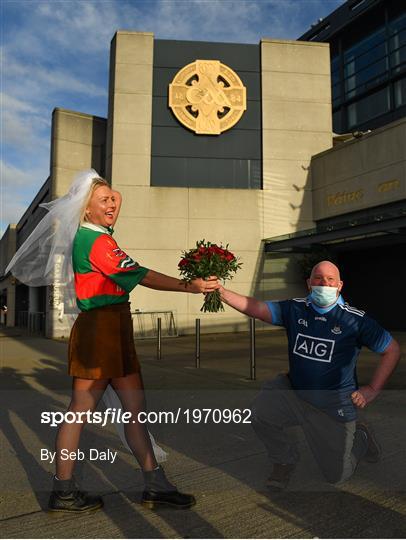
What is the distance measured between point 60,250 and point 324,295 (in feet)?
5.81

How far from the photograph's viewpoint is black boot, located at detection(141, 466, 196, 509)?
2621mm

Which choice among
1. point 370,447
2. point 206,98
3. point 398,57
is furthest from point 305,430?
point 398,57

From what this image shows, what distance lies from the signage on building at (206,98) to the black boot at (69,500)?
17.4 meters

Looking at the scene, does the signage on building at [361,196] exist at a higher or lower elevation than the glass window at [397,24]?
lower

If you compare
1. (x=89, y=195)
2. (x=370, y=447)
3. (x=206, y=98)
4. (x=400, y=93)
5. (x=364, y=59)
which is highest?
(x=364, y=59)

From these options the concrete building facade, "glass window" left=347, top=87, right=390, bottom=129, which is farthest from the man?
"glass window" left=347, top=87, right=390, bottom=129

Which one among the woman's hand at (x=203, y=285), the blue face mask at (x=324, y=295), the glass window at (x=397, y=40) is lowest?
the blue face mask at (x=324, y=295)

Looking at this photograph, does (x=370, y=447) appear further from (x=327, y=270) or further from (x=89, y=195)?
(x=89, y=195)

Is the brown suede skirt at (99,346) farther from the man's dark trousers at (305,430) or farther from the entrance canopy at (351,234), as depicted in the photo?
the entrance canopy at (351,234)

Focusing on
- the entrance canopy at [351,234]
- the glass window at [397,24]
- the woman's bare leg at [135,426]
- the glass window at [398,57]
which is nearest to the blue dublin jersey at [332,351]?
the woman's bare leg at [135,426]

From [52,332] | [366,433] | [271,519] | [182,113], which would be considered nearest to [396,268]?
[182,113]

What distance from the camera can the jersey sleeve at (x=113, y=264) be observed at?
266cm

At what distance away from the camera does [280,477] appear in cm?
291

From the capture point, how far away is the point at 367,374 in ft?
23.8
